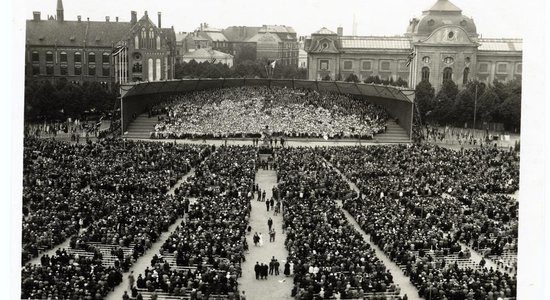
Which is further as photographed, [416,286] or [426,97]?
[426,97]

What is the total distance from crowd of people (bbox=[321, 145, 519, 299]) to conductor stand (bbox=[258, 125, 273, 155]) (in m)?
5.43

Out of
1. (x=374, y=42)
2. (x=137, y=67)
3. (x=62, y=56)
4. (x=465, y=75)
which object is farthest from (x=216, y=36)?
(x=465, y=75)

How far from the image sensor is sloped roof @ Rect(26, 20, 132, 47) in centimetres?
9444

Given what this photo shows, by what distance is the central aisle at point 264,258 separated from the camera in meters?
25.8

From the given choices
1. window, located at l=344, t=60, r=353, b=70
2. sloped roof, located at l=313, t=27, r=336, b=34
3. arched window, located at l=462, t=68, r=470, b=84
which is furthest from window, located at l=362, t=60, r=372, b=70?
arched window, located at l=462, t=68, r=470, b=84

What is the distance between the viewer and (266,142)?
2479 inches

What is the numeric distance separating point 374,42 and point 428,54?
48.2ft

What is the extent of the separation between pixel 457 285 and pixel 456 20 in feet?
302

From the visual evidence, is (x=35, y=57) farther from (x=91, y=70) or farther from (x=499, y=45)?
(x=499, y=45)

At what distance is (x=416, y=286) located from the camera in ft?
85.0

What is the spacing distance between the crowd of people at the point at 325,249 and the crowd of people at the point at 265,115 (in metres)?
27.6

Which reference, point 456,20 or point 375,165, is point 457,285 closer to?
point 375,165
